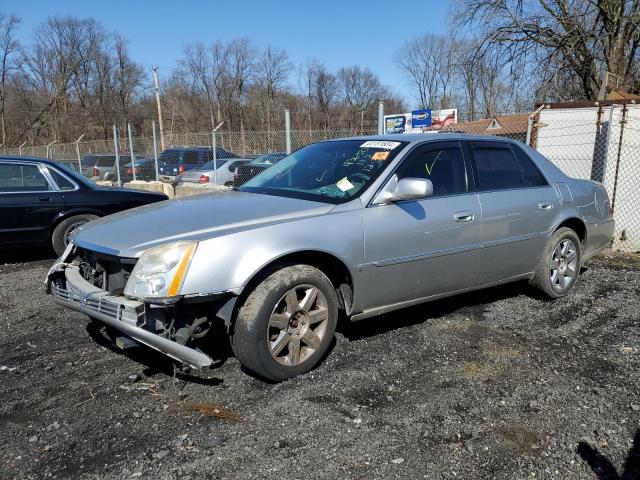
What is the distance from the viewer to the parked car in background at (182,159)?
15.7 metres

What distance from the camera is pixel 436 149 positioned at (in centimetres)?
426

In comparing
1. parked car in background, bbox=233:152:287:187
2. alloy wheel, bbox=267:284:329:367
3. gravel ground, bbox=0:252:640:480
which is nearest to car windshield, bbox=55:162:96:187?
gravel ground, bbox=0:252:640:480

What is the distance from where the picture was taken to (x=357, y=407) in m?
3.07

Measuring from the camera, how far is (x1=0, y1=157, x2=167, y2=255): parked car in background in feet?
22.5

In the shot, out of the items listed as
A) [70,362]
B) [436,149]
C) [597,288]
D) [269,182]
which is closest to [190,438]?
[70,362]

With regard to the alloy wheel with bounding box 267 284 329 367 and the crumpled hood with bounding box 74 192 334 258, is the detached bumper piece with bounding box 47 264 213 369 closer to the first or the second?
the crumpled hood with bounding box 74 192 334 258

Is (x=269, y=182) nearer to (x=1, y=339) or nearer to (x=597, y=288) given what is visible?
(x=1, y=339)

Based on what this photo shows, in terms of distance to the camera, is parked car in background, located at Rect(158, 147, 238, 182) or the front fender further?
parked car in background, located at Rect(158, 147, 238, 182)

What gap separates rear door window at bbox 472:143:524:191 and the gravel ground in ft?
4.08

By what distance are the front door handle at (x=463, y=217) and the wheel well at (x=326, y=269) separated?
1.12 metres

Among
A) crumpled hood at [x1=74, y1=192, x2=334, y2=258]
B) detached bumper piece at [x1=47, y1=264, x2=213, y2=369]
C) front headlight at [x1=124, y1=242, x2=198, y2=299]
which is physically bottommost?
detached bumper piece at [x1=47, y1=264, x2=213, y2=369]

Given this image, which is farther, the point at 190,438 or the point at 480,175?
the point at 480,175

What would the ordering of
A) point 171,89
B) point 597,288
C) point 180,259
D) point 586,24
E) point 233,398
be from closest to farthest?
point 180,259 < point 233,398 < point 597,288 < point 586,24 < point 171,89

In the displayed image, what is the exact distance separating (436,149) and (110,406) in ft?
10.2
